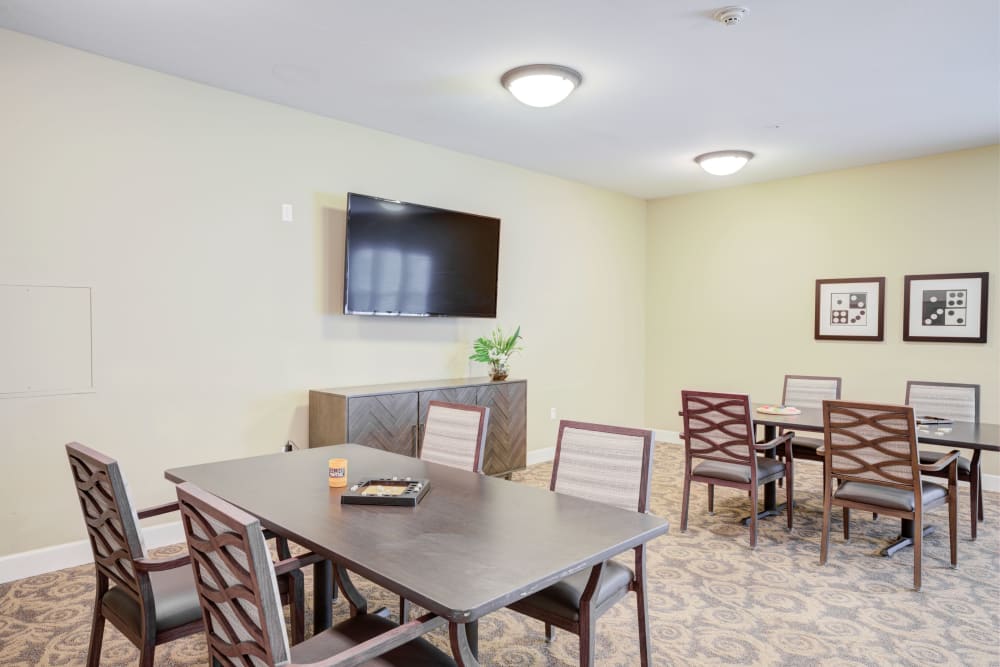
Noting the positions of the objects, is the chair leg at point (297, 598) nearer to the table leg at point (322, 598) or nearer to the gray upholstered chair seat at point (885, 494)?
the table leg at point (322, 598)

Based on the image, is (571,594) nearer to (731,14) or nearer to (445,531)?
(445,531)

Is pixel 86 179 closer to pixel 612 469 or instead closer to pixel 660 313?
pixel 612 469

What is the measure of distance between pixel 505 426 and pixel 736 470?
187 centimetres

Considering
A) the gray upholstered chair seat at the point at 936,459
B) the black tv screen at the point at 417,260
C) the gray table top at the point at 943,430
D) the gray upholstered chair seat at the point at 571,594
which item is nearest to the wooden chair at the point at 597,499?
the gray upholstered chair seat at the point at 571,594

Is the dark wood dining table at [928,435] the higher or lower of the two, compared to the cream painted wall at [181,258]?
lower

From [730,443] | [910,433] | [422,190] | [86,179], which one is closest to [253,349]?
[86,179]

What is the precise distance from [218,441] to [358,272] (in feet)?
4.83

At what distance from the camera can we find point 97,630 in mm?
2092

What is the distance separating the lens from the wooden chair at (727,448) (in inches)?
149

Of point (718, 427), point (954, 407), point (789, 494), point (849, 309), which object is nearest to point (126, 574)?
point (718, 427)

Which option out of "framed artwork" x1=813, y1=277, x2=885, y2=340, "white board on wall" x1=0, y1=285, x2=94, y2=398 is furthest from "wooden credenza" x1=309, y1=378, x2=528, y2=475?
"framed artwork" x1=813, y1=277, x2=885, y2=340

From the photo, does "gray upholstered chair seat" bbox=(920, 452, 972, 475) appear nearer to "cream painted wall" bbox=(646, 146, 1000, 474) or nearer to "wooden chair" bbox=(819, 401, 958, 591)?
"wooden chair" bbox=(819, 401, 958, 591)

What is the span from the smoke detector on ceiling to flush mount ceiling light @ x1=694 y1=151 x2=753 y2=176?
2.44 metres

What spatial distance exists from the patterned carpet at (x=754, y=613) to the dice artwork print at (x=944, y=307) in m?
2.12
